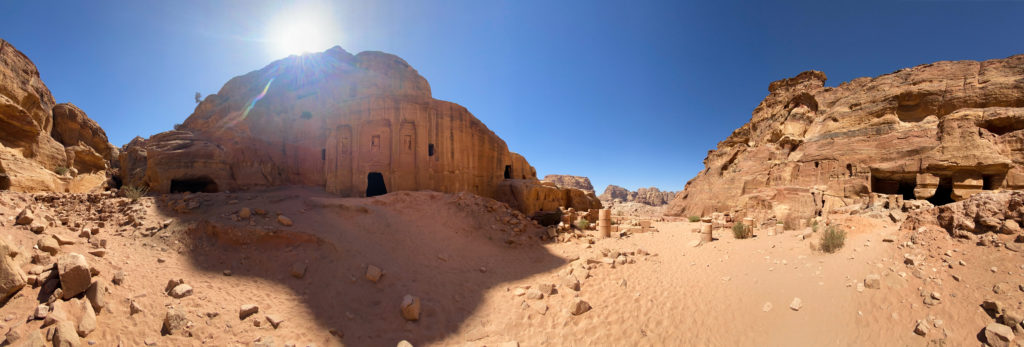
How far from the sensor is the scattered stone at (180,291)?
5.20 m

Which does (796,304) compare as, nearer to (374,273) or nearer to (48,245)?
(374,273)

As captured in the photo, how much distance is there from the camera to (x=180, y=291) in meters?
5.21

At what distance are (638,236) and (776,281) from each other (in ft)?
25.4

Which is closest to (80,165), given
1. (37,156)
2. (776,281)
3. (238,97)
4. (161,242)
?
(37,156)

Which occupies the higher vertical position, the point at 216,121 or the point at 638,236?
the point at 216,121

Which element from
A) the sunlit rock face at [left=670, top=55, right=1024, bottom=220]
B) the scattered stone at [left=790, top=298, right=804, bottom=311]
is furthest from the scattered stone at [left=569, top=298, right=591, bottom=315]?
the sunlit rock face at [left=670, top=55, right=1024, bottom=220]

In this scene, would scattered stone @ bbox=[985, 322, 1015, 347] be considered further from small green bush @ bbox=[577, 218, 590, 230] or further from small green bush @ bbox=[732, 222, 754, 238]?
small green bush @ bbox=[577, 218, 590, 230]

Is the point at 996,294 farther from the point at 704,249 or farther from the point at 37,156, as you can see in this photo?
the point at 37,156

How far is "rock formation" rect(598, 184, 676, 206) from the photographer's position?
62.8 metres

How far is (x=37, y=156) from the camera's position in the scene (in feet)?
37.3

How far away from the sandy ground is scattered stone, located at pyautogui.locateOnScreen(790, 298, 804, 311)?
0.34 ft

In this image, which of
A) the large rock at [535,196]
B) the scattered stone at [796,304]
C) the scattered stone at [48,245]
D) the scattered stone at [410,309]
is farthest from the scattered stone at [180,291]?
the large rock at [535,196]

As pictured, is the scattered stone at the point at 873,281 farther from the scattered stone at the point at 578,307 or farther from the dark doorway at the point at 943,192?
the dark doorway at the point at 943,192

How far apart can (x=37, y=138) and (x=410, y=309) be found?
16.4 m
